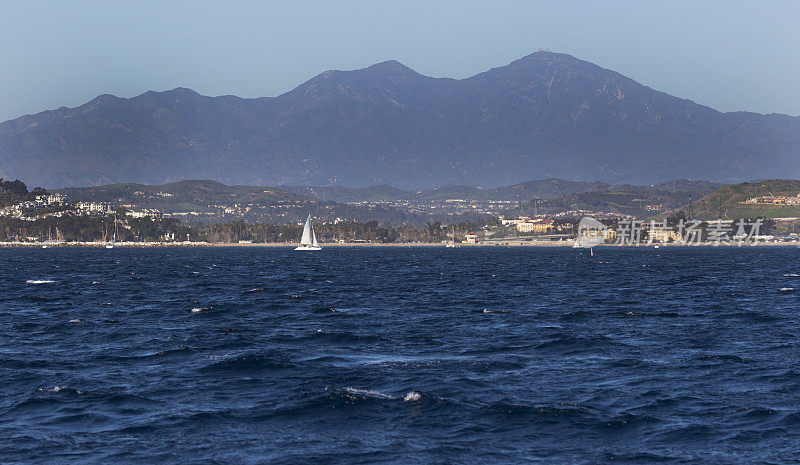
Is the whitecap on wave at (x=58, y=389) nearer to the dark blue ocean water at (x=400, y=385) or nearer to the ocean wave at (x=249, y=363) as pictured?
the dark blue ocean water at (x=400, y=385)

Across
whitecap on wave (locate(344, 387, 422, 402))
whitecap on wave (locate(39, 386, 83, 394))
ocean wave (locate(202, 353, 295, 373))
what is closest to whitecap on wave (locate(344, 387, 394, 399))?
whitecap on wave (locate(344, 387, 422, 402))

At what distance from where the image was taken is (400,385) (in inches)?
1471

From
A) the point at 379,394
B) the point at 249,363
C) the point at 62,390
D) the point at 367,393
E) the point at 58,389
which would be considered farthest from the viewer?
the point at 249,363

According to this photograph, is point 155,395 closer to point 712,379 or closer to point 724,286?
point 712,379

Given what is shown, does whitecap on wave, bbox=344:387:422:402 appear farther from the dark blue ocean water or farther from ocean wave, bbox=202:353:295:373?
ocean wave, bbox=202:353:295:373

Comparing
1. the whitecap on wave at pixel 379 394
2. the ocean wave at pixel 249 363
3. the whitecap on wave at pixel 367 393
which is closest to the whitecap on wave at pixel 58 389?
the ocean wave at pixel 249 363

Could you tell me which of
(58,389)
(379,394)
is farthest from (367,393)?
(58,389)

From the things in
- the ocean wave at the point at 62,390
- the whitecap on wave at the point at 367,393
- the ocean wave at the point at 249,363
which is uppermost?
the whitecap on wave at the point at 367,393

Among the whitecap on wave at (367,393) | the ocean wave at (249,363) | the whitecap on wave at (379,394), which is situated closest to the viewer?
the whitecap on wave at (379,394)

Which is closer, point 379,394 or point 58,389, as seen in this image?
point 379,394

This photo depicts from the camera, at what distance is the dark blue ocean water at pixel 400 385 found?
28062mm

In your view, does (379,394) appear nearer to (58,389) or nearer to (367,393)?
(367,393)

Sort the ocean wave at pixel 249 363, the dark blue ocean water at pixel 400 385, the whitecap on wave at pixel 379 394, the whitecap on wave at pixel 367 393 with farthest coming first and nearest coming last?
the ocean wave at pixel 249 363 < the whitecap on wave at pixel 367 393 < the whitecap on wave at pixel 379 394 < the dark blue ocean water at pixel 400 385

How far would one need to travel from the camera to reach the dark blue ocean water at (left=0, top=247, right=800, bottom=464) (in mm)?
28062
